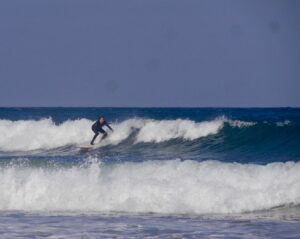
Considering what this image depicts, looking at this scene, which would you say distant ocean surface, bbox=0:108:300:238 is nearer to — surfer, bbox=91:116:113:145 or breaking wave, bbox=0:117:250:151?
surfer, bbox=91:116:113:145

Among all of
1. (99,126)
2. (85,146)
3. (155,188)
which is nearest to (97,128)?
(99,126)

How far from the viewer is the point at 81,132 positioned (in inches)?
1123

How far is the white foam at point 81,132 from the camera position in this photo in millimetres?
24062

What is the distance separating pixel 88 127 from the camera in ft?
94.6

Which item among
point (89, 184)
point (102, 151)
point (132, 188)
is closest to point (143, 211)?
point (132, 188)

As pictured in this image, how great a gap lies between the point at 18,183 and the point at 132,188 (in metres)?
2.57

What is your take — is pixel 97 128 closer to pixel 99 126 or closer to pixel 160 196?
pixel 99 126

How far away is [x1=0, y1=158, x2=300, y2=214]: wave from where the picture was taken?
43.8 feet

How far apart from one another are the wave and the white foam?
819 centimetres

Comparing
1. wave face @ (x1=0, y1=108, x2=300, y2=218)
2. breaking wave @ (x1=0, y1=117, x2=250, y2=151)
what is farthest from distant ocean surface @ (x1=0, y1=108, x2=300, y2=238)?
breaking wave @ (x1=0, y1=117, x2=250, y2=151)

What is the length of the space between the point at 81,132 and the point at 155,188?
48.6 ft

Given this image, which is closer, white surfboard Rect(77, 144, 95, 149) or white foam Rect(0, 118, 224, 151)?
white surfboard Rect(77, 144, 95, 149)

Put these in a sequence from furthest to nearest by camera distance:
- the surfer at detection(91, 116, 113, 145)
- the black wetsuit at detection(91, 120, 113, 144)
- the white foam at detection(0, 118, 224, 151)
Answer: the white foam at detection(0, 118, 224, 151)
the black wetsuit at detection(91, 120, 113, 144)
the surfer at detection(91, 116, 113, 145)

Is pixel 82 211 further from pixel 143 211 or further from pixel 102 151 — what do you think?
pixel 102 151
